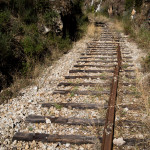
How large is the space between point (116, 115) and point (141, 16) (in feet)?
30.7

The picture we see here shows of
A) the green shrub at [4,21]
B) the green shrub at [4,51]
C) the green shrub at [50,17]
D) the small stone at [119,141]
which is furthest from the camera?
the green shrub at [50,17]

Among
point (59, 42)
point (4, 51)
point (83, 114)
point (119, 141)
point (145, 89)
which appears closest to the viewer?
point (119, 141)

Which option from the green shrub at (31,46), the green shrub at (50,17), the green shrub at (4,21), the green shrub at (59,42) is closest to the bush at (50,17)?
the green shrub at (50,17)

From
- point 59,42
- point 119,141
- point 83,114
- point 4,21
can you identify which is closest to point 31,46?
point 4,21

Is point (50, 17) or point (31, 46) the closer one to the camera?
point (31, 46)

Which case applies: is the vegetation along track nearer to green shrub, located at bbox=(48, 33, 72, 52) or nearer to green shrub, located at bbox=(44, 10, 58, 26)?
green shrub, located at bbox=(48, 33, 72, 52)

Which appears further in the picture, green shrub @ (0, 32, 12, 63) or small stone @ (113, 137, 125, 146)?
green shrub @ (0, 32, 12, 63)

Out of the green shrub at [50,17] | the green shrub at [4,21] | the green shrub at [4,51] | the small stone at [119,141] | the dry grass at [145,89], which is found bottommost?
the small stone at [119,141]

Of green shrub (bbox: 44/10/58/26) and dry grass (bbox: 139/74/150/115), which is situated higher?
green shrub (bbox: 44/10/58/26)

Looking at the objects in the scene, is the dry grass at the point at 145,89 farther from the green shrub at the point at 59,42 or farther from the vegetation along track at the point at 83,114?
the green shrub at the point at 59,42

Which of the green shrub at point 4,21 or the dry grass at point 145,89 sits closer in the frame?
the dry grass at point 145,89

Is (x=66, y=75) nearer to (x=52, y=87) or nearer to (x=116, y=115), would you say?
(x=52, y=87)

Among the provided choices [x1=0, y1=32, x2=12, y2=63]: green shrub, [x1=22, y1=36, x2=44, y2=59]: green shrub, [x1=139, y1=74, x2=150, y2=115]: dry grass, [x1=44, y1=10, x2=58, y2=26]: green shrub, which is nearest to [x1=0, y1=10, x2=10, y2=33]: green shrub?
[x1=22, y1=36, x2=44, y2=59]: green shrub

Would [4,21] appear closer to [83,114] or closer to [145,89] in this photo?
[83,114]
